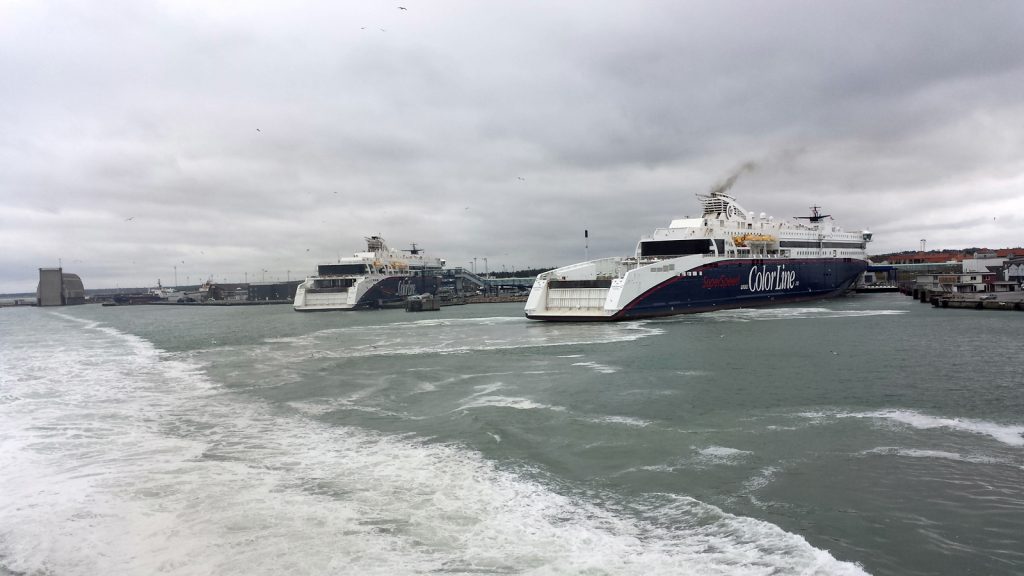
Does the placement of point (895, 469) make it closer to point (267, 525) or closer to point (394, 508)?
point (394, 508)

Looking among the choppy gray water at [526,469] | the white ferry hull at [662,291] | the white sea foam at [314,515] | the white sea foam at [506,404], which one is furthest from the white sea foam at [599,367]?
the white ferry hull at [662,291]

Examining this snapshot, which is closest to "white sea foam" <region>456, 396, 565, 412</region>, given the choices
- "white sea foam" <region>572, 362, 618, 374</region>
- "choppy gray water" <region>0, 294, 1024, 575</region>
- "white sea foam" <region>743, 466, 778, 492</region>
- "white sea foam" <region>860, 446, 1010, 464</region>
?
"choppy gray water" <region>0, 294, 1024, 575</region>

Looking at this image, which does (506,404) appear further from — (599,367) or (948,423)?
(948,423)

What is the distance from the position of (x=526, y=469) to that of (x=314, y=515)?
3.07 meters

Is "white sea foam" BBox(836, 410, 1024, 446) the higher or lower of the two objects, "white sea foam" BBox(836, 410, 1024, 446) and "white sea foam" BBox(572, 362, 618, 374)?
the higher

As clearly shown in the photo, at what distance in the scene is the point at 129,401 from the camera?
13797 mm

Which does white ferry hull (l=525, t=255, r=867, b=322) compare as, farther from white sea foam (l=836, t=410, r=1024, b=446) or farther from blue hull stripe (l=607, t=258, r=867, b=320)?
white sea foam (l=836, t=410, r=1024, b=446)

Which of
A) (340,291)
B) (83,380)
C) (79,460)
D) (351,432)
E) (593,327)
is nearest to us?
(79,460)

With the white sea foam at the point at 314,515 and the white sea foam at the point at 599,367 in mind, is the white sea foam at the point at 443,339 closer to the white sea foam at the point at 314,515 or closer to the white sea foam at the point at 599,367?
the white sea foam at the point at 599,367

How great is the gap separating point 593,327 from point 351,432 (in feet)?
75.5

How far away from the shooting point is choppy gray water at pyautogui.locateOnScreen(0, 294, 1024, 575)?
579cm

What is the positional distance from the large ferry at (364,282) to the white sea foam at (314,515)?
56399mm

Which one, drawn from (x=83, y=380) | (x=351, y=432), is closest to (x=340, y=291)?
(x=83, y=380)

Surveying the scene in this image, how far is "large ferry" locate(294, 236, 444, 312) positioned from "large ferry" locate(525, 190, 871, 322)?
35.6m
